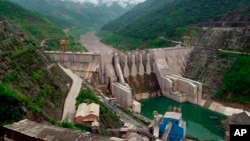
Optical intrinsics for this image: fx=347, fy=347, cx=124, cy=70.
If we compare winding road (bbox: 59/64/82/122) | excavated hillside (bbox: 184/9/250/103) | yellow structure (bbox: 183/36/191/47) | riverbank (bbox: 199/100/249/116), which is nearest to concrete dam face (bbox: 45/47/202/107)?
riverbank (bbox: 199/100/249/116)

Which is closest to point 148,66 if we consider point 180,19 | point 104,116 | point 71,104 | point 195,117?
point 195,117

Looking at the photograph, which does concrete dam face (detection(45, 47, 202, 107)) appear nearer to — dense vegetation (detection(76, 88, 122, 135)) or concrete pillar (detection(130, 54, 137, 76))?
concrete pillar (detection(130, 54, 137, 76))

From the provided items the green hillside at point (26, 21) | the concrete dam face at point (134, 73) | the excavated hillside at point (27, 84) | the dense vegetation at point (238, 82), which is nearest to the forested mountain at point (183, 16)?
the concrete dam face at point (134, 73)

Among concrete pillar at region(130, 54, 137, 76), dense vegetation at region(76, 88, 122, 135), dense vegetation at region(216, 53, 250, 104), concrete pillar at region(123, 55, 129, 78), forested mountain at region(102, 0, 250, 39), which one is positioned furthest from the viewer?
forested mountain at region(102, 0, 250, 39)

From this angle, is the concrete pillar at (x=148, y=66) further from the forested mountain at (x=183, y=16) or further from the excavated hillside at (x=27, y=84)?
the excavated hillside at (x=27, y=84)

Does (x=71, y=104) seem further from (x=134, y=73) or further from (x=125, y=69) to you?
(x=134, y=73)

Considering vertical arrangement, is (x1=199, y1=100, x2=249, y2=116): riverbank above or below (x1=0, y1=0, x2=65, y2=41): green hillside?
below
